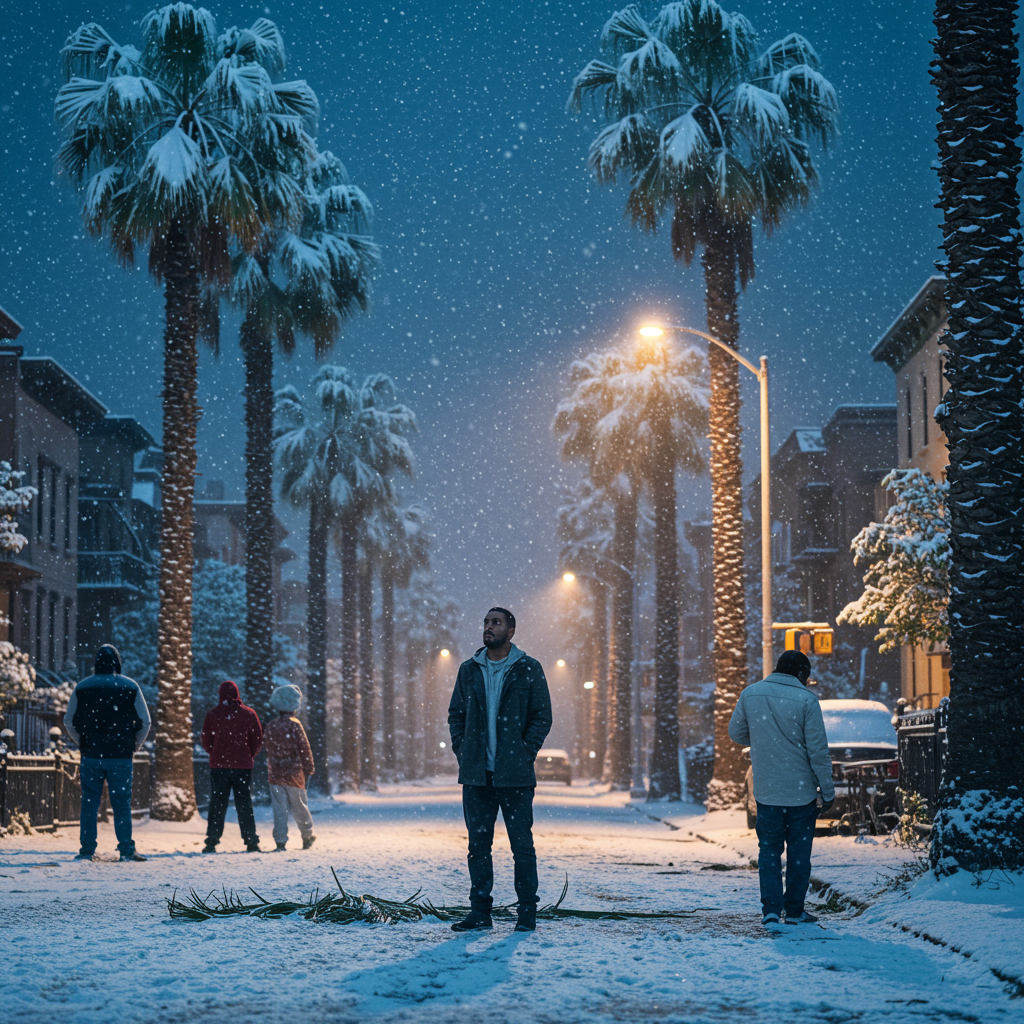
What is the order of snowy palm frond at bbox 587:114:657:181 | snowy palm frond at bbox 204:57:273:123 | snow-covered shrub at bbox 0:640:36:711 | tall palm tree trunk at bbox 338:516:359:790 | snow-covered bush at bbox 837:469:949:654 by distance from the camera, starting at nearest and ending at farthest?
snow-covered bush at bbox 837:469:949:654, snowy palm frond at bbox 204:57:273:123, snow-covered shrub at bbox 0:640:36:711, snowy palm frond at bbox 587:114:657:181, tall palm tree trunk at bbox 338:516:359:790

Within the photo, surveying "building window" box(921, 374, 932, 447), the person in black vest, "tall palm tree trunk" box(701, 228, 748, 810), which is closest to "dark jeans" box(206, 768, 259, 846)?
the person in black vest

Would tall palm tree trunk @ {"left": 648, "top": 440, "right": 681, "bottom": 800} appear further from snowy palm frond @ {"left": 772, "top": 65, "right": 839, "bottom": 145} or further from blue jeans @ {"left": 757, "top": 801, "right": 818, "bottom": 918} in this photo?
blue jeans @ {"left": 757, "top": 801, "right": 818, "bottom": 918}

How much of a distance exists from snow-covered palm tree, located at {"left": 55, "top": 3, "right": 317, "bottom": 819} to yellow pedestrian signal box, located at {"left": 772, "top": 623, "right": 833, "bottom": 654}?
31.3 feet

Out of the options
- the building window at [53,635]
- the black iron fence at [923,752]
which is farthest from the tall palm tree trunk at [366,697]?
the black iron fence at [923,752]

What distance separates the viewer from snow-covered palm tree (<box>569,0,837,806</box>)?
24641 mm

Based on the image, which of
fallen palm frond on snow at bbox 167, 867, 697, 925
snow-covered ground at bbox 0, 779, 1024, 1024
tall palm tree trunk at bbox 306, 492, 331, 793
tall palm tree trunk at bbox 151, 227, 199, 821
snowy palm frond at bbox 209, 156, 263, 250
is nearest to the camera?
snow-covered ground at bbox 0, 779, 1024, 1024

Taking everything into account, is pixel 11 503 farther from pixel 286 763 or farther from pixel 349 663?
pixel 349 663

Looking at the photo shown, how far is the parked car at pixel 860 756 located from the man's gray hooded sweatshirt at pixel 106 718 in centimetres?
731

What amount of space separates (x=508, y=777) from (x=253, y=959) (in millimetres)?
1811

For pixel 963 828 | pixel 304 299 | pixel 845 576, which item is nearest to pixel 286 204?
pixel 304 299

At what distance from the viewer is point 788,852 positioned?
360 inches

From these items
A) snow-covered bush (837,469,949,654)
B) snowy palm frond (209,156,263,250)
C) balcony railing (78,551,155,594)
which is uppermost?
snowy palm frond (209,156,263,250)

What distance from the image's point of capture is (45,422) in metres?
38.3

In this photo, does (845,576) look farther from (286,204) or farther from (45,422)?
(286,204)
